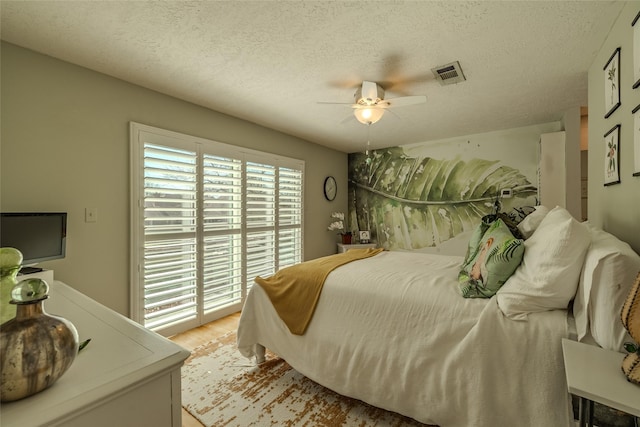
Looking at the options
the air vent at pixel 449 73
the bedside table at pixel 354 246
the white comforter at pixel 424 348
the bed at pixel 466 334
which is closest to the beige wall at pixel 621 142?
the bed at pixel 466 334

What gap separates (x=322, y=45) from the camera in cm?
184

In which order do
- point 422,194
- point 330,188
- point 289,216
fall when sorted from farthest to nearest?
1. point 330,188
2. point 422,194
3. point 289,216

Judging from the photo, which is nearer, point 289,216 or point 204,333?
point 204,333

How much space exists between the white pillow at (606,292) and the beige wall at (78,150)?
10.1 ft

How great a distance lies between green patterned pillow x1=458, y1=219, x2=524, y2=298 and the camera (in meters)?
1.49

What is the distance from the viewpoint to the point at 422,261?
2.49 metres

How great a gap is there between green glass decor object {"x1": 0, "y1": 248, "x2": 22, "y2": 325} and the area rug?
1.43 meters

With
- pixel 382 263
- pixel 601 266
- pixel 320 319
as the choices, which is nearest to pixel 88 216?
pixel 320 319

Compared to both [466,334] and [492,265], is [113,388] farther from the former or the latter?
[492,265]

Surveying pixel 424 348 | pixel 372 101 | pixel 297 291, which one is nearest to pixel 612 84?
pixel 372 101

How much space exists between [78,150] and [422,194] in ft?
13.8

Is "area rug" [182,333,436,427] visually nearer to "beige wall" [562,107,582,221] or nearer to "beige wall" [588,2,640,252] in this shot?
"beige wall" [588,2,640,252]

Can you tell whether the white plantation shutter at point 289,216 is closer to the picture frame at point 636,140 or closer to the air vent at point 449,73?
the air vent at point 449,73

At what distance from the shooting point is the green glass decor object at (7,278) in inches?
24.4
